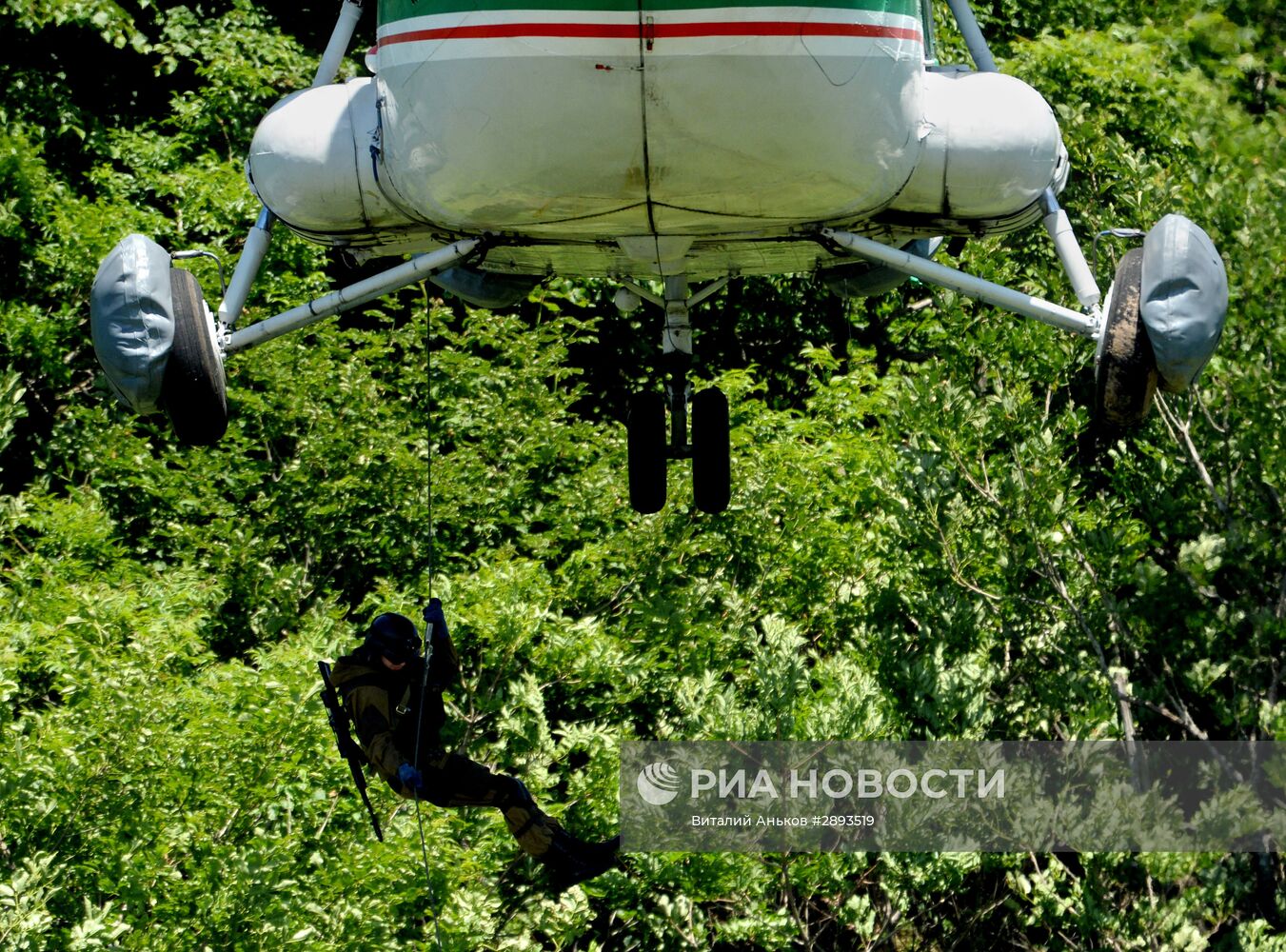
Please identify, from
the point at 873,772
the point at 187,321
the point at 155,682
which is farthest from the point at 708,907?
the point at 187,321

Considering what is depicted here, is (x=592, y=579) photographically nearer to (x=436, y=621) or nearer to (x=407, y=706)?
(x=407, y=706)

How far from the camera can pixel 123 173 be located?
13445 mm

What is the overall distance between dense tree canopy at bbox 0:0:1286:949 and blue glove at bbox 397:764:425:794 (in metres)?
2.24

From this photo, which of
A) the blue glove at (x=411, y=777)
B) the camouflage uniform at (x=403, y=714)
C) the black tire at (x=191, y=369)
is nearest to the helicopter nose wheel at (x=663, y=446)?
the camouflage uniform at (x=403, y=714)

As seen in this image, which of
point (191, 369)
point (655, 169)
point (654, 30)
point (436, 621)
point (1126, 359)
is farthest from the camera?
point (436, 621)

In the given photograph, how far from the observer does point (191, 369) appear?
5.60 metres

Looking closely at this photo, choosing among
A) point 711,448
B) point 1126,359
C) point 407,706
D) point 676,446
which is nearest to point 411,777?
point 407,706

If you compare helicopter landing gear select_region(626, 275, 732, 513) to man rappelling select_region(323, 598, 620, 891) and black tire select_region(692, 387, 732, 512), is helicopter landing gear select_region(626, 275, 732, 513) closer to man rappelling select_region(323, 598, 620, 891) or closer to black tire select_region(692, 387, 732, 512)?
black tire select_region(692, 387, 732, 512)

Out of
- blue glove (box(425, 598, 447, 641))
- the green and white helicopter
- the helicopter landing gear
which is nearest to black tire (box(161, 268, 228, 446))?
the green and white helicopter

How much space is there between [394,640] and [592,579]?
4.40 metres

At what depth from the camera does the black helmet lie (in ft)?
22.6

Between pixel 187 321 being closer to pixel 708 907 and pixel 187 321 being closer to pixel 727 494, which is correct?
pixel 727 494

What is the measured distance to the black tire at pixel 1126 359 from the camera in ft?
17.8

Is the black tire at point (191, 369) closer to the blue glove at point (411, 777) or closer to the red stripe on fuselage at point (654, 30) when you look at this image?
the red stripe on fuselage at point (654, 30)
